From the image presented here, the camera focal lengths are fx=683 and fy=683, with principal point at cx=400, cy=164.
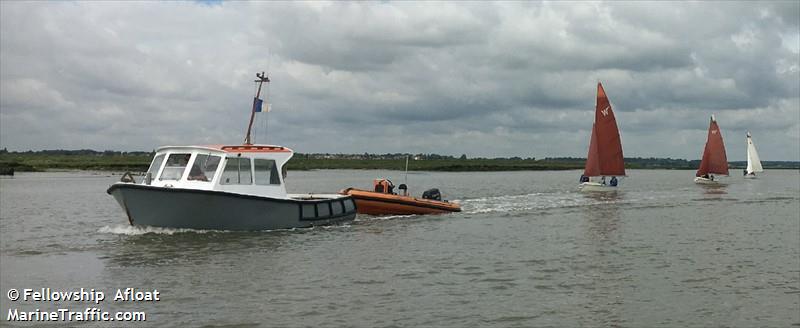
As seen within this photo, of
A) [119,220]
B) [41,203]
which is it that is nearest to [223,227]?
[119,220]

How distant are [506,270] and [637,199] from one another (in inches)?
1446

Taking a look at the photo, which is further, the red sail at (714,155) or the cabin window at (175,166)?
the red sail at (714,155)

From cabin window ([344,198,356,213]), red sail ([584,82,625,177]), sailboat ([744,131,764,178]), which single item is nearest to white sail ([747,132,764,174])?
sailboat ([744,131,764,178])

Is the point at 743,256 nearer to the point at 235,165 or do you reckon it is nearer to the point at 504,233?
the point at 504,233

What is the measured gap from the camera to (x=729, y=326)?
45.4 ft

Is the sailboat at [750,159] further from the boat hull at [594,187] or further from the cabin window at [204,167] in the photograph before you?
the cabin window at [204,167]

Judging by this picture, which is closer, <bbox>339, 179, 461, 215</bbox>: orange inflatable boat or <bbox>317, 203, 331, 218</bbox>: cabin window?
<bbox>317, 203, 331, 218</bbox>: cabin window

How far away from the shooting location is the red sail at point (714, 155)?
8925 cm

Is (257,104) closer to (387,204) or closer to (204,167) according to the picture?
(204,167)

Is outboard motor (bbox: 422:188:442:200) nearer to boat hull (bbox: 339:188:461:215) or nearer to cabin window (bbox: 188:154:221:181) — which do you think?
boat hull (bbox: 339:188:461:215)

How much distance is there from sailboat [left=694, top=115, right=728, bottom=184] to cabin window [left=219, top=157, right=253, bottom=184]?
7634cm

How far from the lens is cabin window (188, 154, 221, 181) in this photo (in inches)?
985

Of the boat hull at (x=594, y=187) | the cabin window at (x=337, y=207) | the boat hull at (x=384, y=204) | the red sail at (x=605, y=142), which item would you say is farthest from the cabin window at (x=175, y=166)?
the red sail at (x=605, y=142)

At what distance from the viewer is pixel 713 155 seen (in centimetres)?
8969
